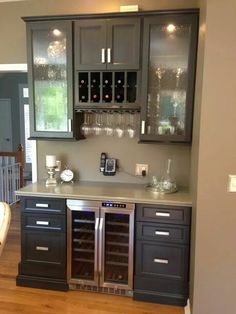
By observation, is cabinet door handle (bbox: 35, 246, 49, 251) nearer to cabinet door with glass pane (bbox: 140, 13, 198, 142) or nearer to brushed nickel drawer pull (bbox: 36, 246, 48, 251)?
brushed nickel drawer pull (bbox: 36, 246, 48, 251)

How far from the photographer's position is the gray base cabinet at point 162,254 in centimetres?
251

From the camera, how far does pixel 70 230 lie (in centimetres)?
268

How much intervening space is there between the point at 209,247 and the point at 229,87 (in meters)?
1.12

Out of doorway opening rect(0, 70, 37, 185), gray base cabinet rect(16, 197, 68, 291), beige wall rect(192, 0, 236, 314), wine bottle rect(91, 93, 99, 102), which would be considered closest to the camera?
beige wall rect(192, 0, 236, 314)

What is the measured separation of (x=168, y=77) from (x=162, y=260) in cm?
164

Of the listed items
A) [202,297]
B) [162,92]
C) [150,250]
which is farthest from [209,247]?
[162,92]

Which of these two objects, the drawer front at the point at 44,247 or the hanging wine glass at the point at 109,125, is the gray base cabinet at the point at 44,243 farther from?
the hanging wine glass at the point at 109,125

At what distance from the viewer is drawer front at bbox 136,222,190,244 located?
8.21 ft

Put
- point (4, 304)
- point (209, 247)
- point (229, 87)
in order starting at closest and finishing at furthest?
1. point (229, 87)
2. point (209, 247)
3. point (4, 304)

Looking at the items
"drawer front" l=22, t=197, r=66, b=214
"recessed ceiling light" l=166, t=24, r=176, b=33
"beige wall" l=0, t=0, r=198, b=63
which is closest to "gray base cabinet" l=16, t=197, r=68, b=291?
"drawer front" l=22, t=197, r=66, b=214

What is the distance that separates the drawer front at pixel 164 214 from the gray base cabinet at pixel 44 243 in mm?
709

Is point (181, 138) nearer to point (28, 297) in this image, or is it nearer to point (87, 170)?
point (87, 170)

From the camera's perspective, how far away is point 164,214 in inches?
99.3

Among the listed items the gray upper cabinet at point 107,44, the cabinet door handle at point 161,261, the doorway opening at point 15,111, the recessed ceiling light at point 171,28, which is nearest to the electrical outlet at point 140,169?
the cabinet door handle at point 161,261
